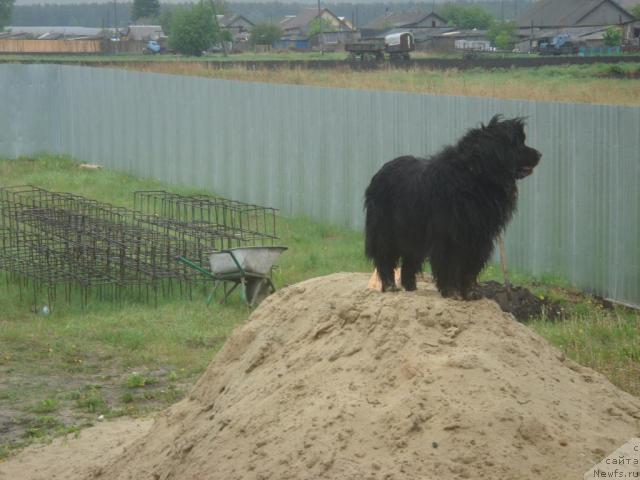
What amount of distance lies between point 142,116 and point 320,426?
79.1 ft

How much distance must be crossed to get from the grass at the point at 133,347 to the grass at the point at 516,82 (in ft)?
16.2

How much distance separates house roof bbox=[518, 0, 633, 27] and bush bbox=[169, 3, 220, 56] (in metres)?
31.2

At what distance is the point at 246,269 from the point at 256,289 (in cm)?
52

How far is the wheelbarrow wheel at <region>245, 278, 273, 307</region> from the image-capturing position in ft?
48.8

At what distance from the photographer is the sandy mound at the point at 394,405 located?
5.84 meters

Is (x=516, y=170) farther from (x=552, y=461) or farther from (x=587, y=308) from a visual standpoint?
(x=587, y=308)

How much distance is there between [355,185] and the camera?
809 inches

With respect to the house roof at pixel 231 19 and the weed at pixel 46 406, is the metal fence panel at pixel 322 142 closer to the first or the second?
the weed at pixel 46 406

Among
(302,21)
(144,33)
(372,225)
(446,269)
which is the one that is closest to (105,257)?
(372,225)

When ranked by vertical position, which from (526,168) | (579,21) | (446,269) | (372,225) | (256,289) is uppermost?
(579,21)

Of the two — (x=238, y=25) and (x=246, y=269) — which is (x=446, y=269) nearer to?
(x=246, y=269)

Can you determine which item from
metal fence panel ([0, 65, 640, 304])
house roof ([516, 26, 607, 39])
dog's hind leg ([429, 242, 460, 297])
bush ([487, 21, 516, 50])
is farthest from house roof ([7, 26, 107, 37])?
dog's hind leg ([429, 242, 460, 297])

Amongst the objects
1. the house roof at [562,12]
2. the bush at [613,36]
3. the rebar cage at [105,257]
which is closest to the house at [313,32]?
the house roof at [562,12]

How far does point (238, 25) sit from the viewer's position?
9388 centimetres
